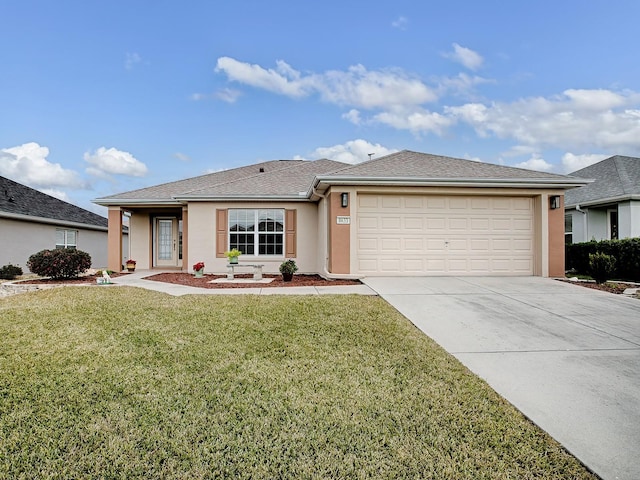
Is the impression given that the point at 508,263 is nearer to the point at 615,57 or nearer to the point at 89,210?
the point at 615,57

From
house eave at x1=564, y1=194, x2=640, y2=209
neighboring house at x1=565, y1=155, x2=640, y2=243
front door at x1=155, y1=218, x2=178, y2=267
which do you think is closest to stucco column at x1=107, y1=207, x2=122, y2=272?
front door at x1=155, y1=218, x2=178, y2=267

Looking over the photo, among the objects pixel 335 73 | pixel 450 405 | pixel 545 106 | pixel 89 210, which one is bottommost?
pixel 450 405

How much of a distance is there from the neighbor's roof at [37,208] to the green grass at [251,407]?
13188 millimetres

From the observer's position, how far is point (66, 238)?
18.7 meters

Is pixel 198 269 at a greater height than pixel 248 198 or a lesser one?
lesser

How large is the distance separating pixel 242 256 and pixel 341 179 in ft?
16.4

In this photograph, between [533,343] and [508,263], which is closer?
[533,343]

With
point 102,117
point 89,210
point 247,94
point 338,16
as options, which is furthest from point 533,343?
point 89,210

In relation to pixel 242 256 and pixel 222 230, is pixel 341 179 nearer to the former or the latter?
pixel 242 256

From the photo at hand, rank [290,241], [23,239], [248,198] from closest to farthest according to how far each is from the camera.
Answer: [248,198]
[290,241]
[23,239]

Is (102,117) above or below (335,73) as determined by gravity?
below

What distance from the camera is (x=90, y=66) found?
12727 mm

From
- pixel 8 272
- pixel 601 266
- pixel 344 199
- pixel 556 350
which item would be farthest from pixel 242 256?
pixel 601 266

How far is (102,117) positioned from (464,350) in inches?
616
